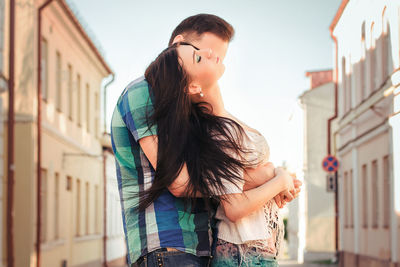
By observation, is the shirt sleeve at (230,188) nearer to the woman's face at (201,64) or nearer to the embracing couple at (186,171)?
the embracing couple at (186,171)

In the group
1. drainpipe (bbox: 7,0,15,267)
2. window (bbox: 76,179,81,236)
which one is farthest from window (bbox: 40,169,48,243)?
window (bbox: 76,179,81,236)

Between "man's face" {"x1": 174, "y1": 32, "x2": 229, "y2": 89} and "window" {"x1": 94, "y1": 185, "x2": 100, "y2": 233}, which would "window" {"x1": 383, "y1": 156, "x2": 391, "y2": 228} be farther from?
"man's face" {"x1": 174, "y1": 32, "x2": 229, "y2": 89}

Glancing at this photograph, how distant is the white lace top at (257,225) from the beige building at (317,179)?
3076 centimetres

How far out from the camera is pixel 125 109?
2559 mm

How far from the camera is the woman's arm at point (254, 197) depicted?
2.52 metres

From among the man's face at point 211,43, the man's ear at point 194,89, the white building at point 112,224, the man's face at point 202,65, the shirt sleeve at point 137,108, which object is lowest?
the white building at point 112,224

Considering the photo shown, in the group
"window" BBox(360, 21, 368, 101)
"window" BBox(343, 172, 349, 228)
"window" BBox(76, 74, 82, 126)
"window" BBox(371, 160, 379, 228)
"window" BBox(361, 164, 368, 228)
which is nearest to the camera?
"window" BBox(371, 160, 379, 228)

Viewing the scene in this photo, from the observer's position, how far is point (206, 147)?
2494 mm

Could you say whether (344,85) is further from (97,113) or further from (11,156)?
(11,156)

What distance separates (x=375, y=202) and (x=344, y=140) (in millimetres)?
4984

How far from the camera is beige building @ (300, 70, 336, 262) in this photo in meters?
33.4

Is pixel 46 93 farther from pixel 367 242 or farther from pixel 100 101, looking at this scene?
pixel 100 101

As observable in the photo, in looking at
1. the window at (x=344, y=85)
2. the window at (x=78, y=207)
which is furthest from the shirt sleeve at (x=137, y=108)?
the window at (x=78, y=207)

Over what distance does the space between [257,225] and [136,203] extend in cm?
44
